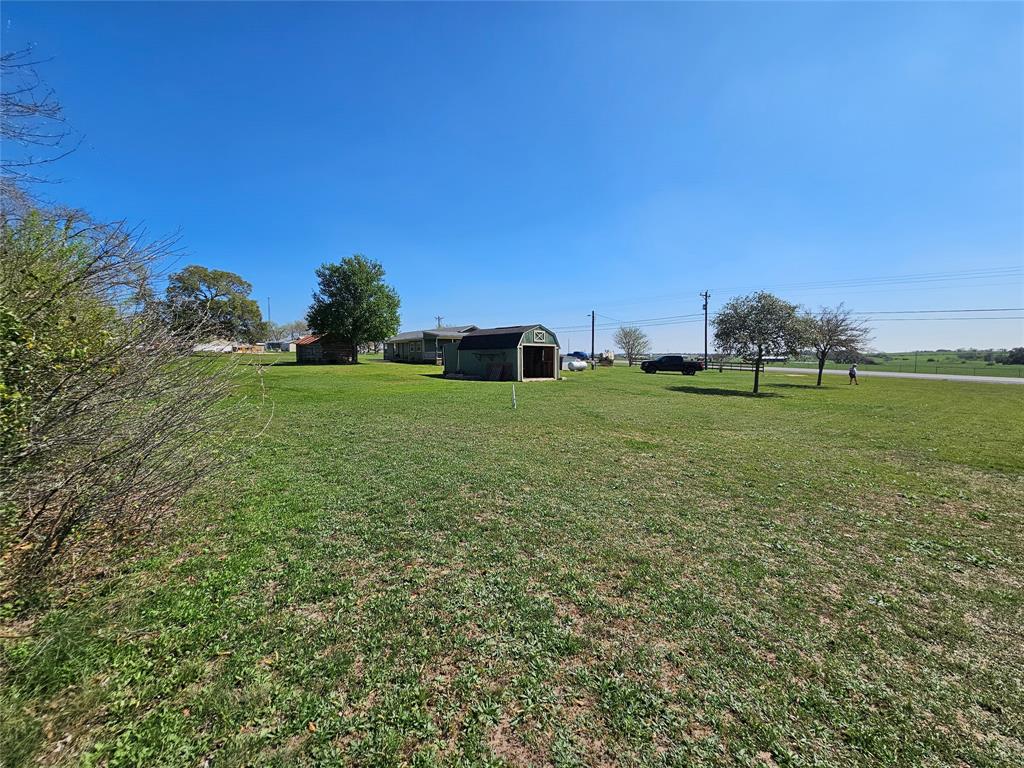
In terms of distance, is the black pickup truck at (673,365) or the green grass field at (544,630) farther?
the black pickup truck at (673,365)

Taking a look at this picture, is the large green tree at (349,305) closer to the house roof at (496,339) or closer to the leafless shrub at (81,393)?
the house roof at (496,339)

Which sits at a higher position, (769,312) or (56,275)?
(769,312)

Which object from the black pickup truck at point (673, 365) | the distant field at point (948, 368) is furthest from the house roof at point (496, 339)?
the distant field at point (948, 368)

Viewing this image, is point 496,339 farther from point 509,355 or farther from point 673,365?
point 673,365

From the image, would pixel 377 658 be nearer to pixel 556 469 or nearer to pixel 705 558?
pixel 705 558

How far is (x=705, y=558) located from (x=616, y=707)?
2273mm

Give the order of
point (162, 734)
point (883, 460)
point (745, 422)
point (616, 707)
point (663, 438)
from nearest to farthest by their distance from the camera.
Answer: point (162, 734) → point (616, 707) → point (883, 460) → point (663, 438) → point (745, 422)

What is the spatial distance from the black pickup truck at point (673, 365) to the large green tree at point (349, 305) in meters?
27.5

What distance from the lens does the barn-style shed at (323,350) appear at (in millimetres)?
42875

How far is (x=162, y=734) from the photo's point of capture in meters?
2.08

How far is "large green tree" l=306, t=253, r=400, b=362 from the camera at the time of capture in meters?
40.5

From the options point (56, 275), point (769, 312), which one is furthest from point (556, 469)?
point (769, 312)

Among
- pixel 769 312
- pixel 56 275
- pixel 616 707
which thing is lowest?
pixel 616 707

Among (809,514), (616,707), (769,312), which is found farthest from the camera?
(769,312)
